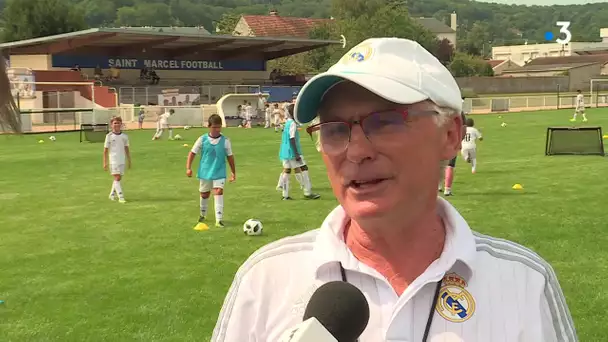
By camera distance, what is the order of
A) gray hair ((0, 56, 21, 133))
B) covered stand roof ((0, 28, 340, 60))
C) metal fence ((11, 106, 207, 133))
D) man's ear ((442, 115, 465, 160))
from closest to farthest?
gray hair ((0, 56, 21, 133)) → man's ear ((442, 115, 465, 160)) → metal fence ((11, 106, 207, 133)) → covered stand roof ((0, 28, 340, 60))

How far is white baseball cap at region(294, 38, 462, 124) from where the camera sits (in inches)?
89.2

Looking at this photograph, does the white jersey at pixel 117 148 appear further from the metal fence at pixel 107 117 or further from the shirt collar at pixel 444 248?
the metal fence at pixel 107 117

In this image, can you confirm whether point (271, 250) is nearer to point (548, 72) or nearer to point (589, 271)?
point (589, 271)

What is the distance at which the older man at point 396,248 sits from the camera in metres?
2.32

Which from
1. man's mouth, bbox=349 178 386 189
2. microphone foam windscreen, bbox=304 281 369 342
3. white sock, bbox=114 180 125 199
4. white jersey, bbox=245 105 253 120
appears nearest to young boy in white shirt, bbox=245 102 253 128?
white jersey, bbox=245 105 253 120

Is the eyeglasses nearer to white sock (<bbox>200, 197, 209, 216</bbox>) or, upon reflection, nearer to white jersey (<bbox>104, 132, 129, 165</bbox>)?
white sock (<bbox>200, 197, 209, 216</bbox>)

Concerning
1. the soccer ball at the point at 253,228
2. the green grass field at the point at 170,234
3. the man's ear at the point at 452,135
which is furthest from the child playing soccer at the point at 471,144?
the man's ear at the point at 452,135

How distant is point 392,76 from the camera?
2.29m

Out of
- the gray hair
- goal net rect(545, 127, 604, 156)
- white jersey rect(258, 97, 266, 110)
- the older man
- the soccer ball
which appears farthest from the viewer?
white jersey rect(258, 97, 266, 110)

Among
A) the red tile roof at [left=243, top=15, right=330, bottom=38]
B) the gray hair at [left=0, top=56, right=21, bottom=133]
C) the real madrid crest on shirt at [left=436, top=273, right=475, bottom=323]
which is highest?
the red tile roof at [left=243, top=15, right=330, bottom=38]

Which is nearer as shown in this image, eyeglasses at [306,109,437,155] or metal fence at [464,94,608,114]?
eyeglasses at [306,109,437,155]

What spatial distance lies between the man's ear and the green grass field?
1.59 m

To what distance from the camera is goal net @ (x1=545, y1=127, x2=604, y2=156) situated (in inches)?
932

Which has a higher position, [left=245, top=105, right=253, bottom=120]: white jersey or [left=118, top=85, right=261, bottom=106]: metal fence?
[left=118, top=85, right=261, bottom=106]: metal fence
